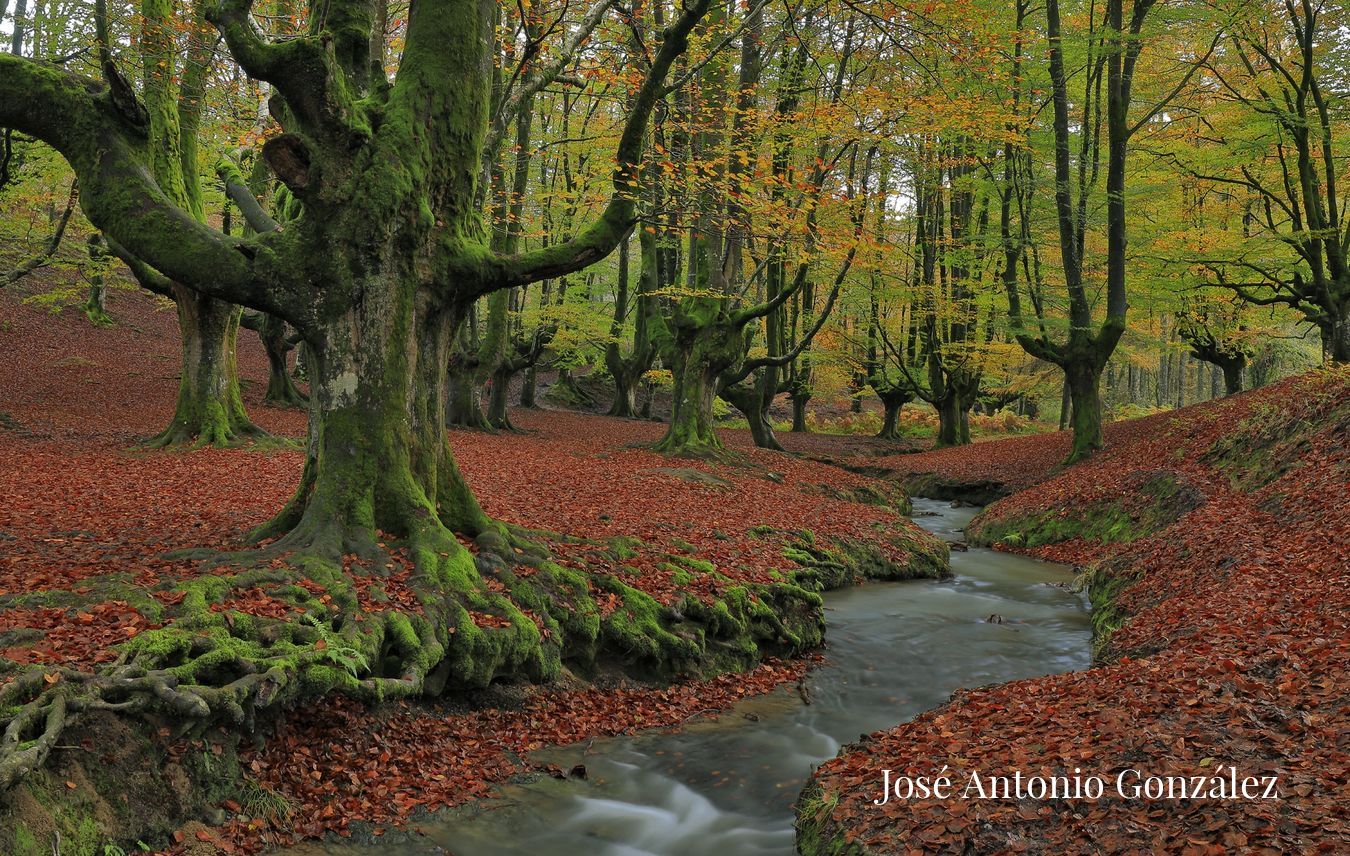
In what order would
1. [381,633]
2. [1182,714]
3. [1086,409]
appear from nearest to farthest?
[1182,714] → [381,633] → [1086,409]

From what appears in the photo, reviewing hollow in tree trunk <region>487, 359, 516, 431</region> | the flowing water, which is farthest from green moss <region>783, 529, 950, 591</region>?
hollow in tree trunk <region>487, 359, 516, 431</region>

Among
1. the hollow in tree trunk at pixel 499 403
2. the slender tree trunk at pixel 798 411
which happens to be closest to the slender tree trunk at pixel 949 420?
the slender tree trunk at pixel 798 411

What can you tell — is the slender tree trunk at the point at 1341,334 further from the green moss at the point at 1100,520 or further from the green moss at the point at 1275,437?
the green moss at the point at 1100,520

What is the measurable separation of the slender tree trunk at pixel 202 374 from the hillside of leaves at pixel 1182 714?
12434 mm

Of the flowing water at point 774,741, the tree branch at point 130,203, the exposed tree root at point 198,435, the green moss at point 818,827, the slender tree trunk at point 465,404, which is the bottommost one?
the flowing water at point 774,741

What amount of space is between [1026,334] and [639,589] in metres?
14.9

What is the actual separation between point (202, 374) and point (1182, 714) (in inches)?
577

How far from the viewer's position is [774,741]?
6.73 meters

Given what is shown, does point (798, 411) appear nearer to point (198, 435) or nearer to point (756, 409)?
point (756, 409)

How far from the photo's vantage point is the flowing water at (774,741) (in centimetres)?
512

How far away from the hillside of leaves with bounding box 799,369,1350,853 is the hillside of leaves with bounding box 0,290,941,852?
93.7 inches

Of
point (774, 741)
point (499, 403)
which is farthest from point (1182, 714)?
point (499, 403)

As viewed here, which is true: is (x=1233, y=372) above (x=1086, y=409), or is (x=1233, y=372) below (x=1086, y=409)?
above

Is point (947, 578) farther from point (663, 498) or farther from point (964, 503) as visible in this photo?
point (964, 503)
